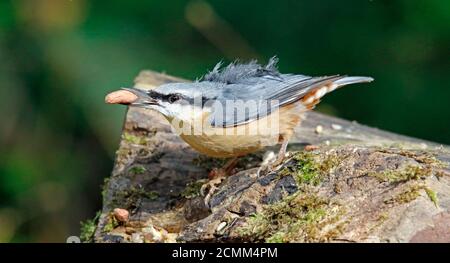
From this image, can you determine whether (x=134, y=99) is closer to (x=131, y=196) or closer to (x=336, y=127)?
(x=131, y=196)

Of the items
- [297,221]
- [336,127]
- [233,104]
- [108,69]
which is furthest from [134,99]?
[108,69]

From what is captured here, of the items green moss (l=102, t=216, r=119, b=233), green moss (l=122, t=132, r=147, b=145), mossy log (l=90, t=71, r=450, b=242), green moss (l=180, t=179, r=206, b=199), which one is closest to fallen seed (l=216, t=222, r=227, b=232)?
mossy log (l=90, t=71, r=450, b=242)

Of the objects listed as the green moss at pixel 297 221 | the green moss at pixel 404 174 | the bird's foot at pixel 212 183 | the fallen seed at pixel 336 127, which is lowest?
the green moss at pixel 297 221

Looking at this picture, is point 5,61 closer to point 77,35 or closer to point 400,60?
point 77,35

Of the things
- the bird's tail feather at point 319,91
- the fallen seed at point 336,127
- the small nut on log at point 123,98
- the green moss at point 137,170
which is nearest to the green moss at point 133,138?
the green moss at point 137,170

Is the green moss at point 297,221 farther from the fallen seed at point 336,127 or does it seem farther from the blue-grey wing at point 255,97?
the fallen seed at point 336,127

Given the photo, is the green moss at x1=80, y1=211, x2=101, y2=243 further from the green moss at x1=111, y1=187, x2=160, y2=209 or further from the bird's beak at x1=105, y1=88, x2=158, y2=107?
the bird's beak at x1=105, y1=88, x2=158, y2=107
